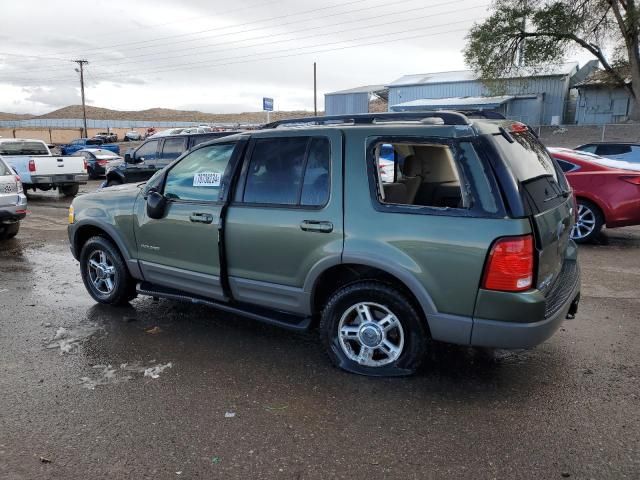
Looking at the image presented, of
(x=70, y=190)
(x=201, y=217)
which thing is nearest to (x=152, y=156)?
(x=70, y=190)

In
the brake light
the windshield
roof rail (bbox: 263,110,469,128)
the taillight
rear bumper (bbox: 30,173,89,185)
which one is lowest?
rear bumper (bbox: 30,173,89,185)

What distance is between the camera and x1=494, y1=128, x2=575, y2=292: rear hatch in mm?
3248

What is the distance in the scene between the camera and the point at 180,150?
12031 millimetres

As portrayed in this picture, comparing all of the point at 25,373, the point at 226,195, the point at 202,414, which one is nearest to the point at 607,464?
the point at 202,414

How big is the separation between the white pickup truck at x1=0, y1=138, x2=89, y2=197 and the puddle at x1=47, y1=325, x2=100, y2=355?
11.8 metres

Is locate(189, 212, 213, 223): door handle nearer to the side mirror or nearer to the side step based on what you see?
the side mirror

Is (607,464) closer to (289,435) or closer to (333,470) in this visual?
(333,470)

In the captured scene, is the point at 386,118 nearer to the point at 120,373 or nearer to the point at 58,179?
the point at 120,373

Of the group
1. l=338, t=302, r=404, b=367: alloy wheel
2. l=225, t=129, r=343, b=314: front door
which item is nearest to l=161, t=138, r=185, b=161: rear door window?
l=225, t=129, r=343, b=314: front door

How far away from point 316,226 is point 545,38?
3489 centimetres

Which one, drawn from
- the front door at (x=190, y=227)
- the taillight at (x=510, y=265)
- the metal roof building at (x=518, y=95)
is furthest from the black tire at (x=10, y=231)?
the metal roof building at (x=518, y=95)

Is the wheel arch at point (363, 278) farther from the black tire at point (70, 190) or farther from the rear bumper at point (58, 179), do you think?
the black tire at point (70, 190)

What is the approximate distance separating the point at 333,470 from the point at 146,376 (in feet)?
5.74

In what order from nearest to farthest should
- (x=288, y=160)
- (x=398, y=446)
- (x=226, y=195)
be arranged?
1. (x=398, y=446)
2. (x=288, y=160)
3. (x=226, y=195)
